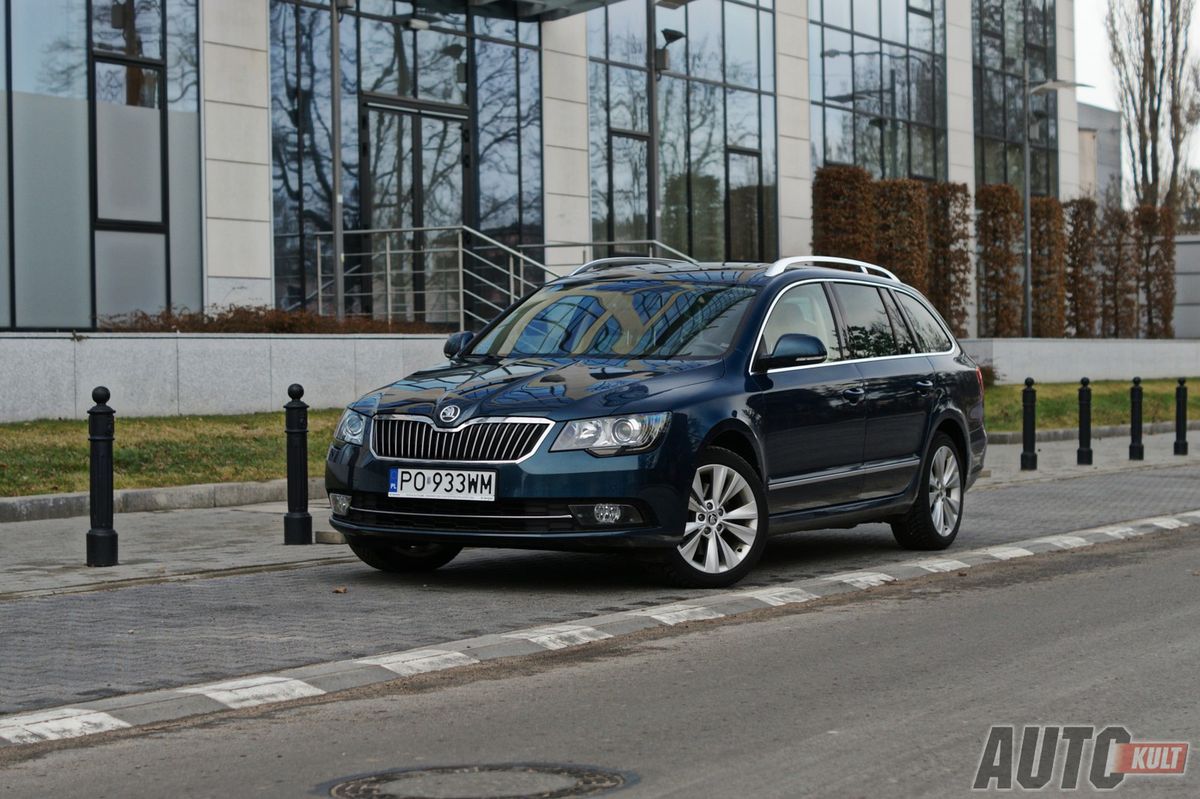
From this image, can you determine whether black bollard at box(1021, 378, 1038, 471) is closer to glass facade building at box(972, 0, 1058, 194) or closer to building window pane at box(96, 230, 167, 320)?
building window pane at box(96, 230, 167, 320)

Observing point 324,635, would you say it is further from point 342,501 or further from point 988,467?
point 988,467

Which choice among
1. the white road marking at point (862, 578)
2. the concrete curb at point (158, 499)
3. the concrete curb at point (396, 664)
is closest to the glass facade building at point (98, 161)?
the concrete curb at point (158, 499)

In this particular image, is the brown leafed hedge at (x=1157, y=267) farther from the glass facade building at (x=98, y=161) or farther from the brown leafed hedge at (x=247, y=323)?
the glass facade building at (x=98, y=161)

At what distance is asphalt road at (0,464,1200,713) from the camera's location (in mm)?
6812

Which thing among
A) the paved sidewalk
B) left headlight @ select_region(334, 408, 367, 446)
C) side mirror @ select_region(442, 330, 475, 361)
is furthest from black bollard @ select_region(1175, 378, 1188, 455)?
left headlight @ select_region(334, 408, 367, 446)

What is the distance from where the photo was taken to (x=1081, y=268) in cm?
4150

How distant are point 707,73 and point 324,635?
26.8 metres

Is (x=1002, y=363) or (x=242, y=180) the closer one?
(x=242, y=180)

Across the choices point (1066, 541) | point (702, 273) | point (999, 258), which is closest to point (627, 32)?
point (999, 258)

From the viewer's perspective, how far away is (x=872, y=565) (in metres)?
10.4

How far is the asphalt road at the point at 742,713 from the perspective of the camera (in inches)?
199

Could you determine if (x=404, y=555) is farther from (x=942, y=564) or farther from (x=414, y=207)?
(x=414, y=207)

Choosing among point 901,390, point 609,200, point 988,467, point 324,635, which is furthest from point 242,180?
point 324,635

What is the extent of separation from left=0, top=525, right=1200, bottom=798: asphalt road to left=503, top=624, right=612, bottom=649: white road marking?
0.13 m
